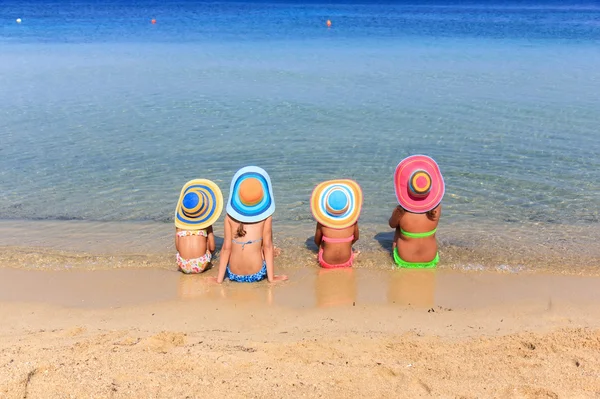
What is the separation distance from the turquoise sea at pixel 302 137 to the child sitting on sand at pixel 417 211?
314 mm

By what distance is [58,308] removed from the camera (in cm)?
586

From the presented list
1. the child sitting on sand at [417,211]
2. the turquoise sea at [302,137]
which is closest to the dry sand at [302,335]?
the child sitting on sand at [417,211]

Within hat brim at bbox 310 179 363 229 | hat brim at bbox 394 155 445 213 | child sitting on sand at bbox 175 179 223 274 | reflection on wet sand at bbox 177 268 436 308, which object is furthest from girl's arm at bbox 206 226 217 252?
hat brim at bbox 394 155 445 213

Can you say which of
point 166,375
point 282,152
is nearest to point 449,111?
point 282,152

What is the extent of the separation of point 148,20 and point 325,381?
36564mm

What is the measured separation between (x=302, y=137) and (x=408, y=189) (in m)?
5.48

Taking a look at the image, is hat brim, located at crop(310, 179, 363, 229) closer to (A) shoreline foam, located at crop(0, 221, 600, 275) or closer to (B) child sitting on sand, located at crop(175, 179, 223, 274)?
(A) shoreline foam, located at crop(0, 221, 600, 275)

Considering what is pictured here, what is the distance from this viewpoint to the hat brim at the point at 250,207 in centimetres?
625

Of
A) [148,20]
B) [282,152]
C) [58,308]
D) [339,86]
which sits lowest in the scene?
[58,308]

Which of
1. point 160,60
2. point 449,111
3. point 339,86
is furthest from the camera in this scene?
point 160,60

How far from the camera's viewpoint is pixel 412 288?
20.7 feet

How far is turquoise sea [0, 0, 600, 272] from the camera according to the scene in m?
7.88

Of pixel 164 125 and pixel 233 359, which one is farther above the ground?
pixel 164 125

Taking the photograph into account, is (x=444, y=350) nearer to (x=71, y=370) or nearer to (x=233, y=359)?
(x=233, y=359)
